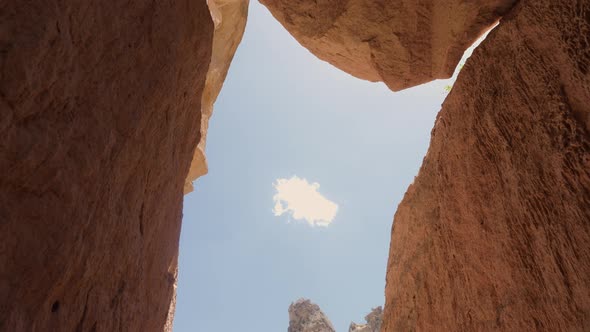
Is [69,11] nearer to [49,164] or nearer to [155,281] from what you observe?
[49,164]

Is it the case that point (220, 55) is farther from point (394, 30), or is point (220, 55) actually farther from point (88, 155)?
point (88, 155)

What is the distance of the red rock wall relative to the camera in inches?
115

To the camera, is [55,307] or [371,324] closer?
[55,307]

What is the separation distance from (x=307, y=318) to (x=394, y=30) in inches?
1400

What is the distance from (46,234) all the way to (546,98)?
554 centimetres

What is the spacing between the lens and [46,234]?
3252mm

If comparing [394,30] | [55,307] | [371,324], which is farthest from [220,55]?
[371,324]

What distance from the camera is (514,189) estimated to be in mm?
5660

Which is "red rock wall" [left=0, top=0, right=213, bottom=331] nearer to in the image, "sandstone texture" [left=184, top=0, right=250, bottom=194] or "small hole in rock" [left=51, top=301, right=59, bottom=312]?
"small hole in rock" [left=51, top=301, right=59, bottom=312]

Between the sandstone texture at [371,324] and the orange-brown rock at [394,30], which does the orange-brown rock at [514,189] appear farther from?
the sandstone texture at [371,324]

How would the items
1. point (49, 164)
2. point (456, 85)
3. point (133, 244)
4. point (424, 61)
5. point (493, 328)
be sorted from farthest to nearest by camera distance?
point (424, 61) < point (456, 85) < point (493, 328) < point (133, 244) < point (49, 164)

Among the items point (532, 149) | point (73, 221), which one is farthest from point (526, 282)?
point (73, 221)

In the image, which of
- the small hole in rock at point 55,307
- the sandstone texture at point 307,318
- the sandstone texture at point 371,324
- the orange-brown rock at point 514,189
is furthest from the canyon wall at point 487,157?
the sandstone texture at point 307,318

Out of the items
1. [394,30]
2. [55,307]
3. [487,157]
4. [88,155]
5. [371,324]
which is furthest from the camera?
[371,324]
